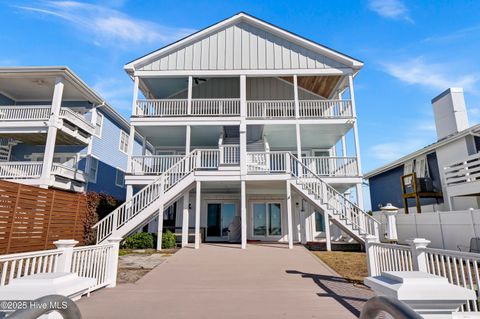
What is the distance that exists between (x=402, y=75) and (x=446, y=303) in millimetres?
15148

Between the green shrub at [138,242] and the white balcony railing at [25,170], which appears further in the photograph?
the white balcony railing at [25,170]

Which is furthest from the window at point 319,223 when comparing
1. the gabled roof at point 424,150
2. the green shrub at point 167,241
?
the green shrub at point 167,241

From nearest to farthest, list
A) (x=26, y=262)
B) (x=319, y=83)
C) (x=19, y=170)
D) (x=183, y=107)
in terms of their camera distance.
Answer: (x=26, y=262), (x=19, y=170), (x=183, y=107), (x=319, y=83)

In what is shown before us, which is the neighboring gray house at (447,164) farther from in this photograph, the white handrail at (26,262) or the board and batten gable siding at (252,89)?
the white handrail at (26,262)

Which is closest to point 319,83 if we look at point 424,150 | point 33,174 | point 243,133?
point 243,133

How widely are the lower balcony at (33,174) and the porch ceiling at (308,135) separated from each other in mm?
11244

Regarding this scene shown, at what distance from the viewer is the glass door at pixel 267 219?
45.1 feet

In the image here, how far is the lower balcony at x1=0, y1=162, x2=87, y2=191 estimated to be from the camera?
12.9m

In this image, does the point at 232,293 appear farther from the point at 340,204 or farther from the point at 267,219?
the point at 267,219

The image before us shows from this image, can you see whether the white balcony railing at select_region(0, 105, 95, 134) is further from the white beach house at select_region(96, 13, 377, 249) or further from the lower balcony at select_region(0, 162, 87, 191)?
the white beach house at select_region(96, 13, 377, 249)

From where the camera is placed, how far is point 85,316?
146 inches

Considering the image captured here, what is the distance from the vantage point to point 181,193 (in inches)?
440

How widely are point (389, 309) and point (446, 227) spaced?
11.4 m

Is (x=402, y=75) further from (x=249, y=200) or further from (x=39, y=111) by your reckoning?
(x=39, y=111)
